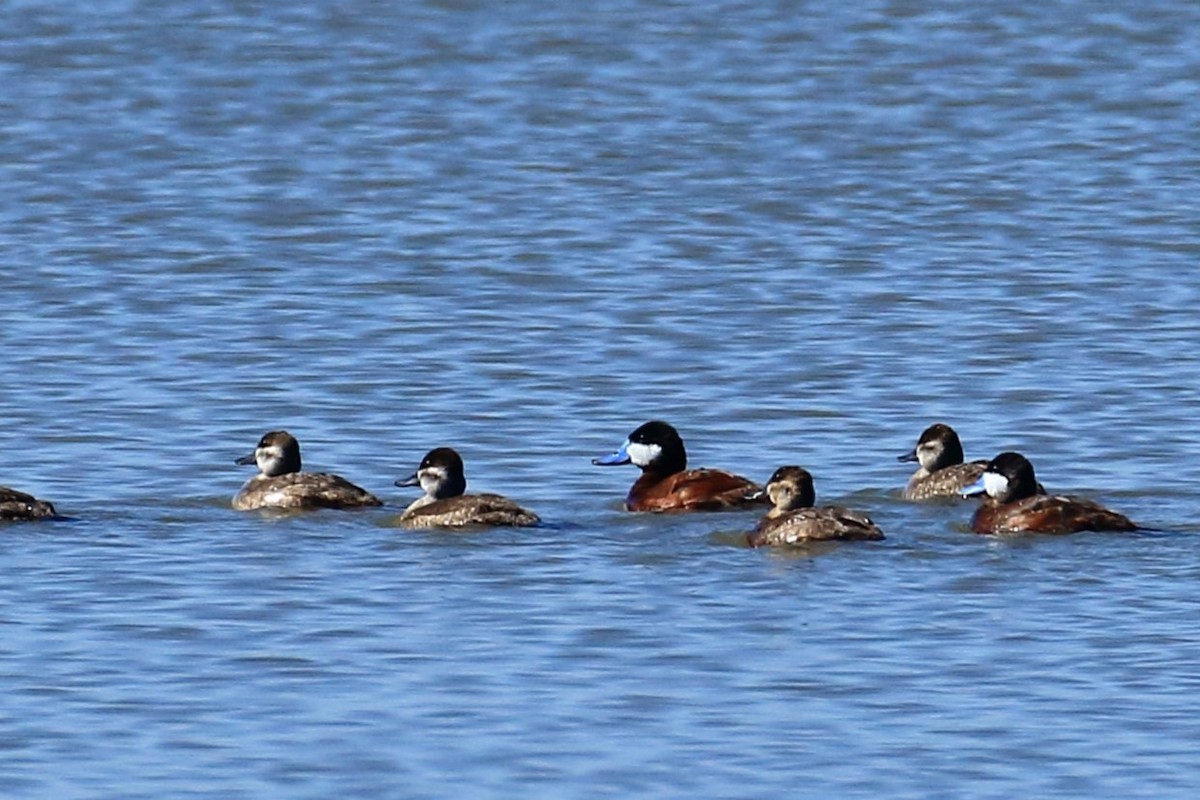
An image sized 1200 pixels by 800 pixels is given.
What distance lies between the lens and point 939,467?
15.2 m

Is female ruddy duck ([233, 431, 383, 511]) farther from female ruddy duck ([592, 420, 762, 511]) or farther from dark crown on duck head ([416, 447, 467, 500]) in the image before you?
female ruddy duck ([592, 420, 762, 511])

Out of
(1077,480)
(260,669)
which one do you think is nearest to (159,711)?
(260,669)

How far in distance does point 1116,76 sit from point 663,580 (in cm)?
1976

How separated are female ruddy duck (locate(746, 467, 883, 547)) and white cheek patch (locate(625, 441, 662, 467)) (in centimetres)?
122

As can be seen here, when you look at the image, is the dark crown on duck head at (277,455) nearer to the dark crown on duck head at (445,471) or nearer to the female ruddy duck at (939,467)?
the dark crown on duck head at (445,471)

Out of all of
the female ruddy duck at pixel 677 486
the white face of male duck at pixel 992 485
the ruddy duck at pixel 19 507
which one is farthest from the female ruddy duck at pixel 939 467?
the ruddy duck at pixel 19 507

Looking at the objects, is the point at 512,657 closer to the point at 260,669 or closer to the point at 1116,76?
the point at 260,669

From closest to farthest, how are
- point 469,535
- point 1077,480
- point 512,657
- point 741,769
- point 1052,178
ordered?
point 741,769, point 512,657, point 469,535, point 1077,480, point 1052,178

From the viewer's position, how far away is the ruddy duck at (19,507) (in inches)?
551

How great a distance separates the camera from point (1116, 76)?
31.8 meters

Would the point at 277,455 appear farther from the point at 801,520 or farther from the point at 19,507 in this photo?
the point at 801,520

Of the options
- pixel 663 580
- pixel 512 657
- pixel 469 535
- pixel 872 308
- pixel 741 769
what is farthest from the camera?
pixel 872 308

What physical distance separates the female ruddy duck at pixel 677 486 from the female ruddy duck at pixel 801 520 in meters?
0.63

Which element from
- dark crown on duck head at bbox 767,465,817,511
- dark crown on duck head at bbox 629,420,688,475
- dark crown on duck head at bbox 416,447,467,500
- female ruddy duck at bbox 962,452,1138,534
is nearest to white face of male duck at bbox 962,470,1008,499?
female ruddy duck at bbox 962,452,1138,534
